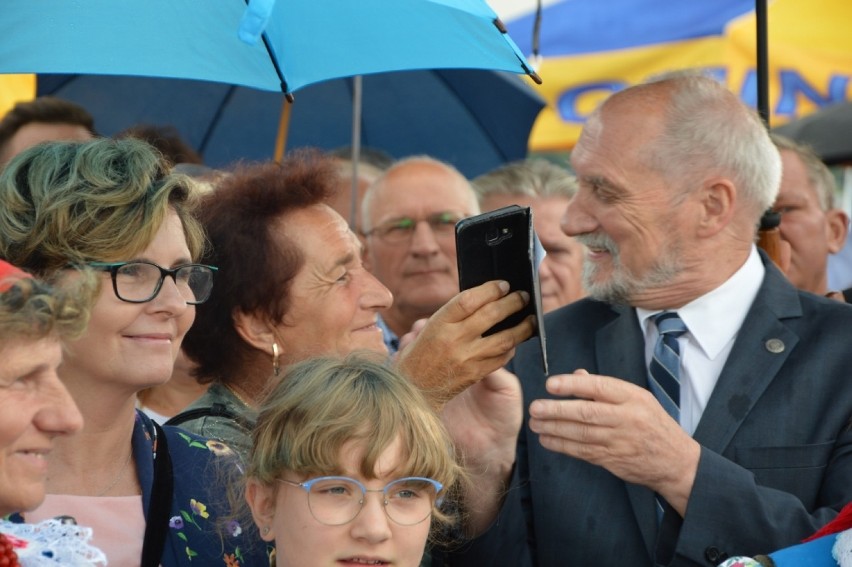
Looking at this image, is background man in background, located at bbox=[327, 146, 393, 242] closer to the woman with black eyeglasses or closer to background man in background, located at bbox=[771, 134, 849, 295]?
background man in background, located at bbox=[771, 134, 849, 295]

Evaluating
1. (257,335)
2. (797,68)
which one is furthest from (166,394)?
(797,68)

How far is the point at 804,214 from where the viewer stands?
571 centimetres

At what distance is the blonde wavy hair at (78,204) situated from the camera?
297 cm

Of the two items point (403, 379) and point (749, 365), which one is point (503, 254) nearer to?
point (403, 379)

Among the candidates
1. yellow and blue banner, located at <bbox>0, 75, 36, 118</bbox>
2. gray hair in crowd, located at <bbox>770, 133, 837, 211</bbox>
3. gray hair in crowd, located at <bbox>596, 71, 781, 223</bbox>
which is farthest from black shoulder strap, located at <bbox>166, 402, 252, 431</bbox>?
yellow and blue banner, located at <bbox>0, 75, 36, 118</bbox>

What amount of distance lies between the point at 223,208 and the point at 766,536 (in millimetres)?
1897

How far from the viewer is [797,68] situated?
8.60 metres

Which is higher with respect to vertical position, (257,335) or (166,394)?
(257,335)

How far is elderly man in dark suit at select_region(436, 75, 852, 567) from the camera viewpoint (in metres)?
3.46

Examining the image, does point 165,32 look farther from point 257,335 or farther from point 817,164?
point 817,164

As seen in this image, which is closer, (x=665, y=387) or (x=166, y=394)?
(x=665, y=387)

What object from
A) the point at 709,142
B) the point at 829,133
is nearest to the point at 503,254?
the point at 709,142

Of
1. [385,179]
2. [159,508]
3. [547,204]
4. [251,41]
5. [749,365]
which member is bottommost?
[547,204]

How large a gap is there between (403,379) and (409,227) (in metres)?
2.86
